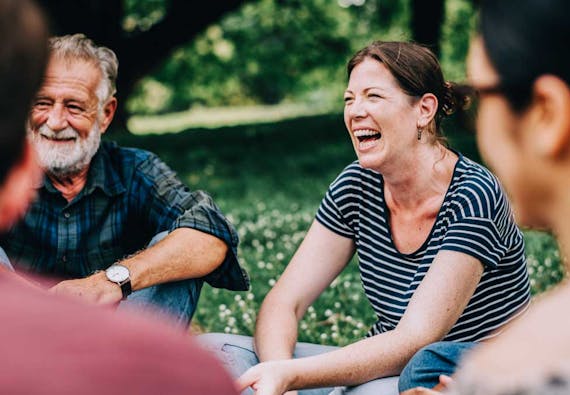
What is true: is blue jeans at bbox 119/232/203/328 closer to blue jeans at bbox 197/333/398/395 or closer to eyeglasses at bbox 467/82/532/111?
blue jeans at bbox 197/333/398/395

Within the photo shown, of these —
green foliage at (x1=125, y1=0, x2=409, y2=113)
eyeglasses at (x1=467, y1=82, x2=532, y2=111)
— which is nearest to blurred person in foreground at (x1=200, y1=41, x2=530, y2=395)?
eyeglasses at (x1=467, y1=82, x2=532, y2=111)

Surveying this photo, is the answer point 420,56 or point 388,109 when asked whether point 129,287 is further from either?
point 420,56

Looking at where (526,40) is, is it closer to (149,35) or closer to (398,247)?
(398,247)

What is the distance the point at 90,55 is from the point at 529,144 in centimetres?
298

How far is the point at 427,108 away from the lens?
12.4ft

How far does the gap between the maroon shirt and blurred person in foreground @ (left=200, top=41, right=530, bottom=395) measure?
1.96 meters

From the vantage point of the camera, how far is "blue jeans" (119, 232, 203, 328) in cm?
391

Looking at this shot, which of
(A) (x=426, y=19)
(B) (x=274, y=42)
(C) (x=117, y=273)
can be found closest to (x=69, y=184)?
(C) (x=117, y=273)

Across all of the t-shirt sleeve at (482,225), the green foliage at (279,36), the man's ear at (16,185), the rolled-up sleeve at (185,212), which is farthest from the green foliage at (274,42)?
the man's ear at (16,185)

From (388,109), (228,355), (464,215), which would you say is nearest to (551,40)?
(464,215)

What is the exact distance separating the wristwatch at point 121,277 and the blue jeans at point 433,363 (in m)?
1.29

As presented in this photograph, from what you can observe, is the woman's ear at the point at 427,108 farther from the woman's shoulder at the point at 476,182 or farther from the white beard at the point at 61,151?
the white beard at the point at 61,151

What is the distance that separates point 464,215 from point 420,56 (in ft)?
2.28

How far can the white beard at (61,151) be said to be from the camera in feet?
13.6
